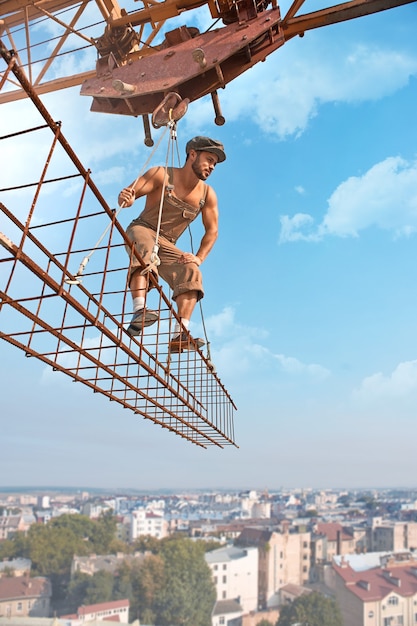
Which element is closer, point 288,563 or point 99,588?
point 99,588

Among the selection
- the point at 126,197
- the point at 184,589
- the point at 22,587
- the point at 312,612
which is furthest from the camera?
the point at 184,589

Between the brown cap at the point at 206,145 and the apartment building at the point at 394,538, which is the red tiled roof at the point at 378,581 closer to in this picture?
the apartment building at the point at 394,538

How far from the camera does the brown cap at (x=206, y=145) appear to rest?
2754 millimetres

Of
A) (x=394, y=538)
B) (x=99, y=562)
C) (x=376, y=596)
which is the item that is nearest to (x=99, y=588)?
(x=99, y=562)

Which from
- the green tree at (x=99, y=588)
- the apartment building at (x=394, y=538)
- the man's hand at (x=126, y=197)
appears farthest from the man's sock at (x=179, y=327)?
the apartment building at (x=394, y=538)

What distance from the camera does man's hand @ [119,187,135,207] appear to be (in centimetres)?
239

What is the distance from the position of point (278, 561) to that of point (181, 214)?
1455 inches

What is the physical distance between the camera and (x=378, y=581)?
1298 inches

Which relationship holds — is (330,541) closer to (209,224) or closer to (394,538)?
(394,538)

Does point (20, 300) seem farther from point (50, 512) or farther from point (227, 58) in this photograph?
point (50, 512)

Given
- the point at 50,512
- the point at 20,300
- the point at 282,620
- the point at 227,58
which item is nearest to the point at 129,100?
the point at 227,58

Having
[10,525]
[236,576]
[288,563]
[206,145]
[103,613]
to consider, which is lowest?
[103,613]

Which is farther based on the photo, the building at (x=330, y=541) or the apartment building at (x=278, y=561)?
the building at (x=330, y=541)

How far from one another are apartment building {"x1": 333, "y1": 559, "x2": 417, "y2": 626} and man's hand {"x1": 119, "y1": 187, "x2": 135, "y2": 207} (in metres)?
33.4
